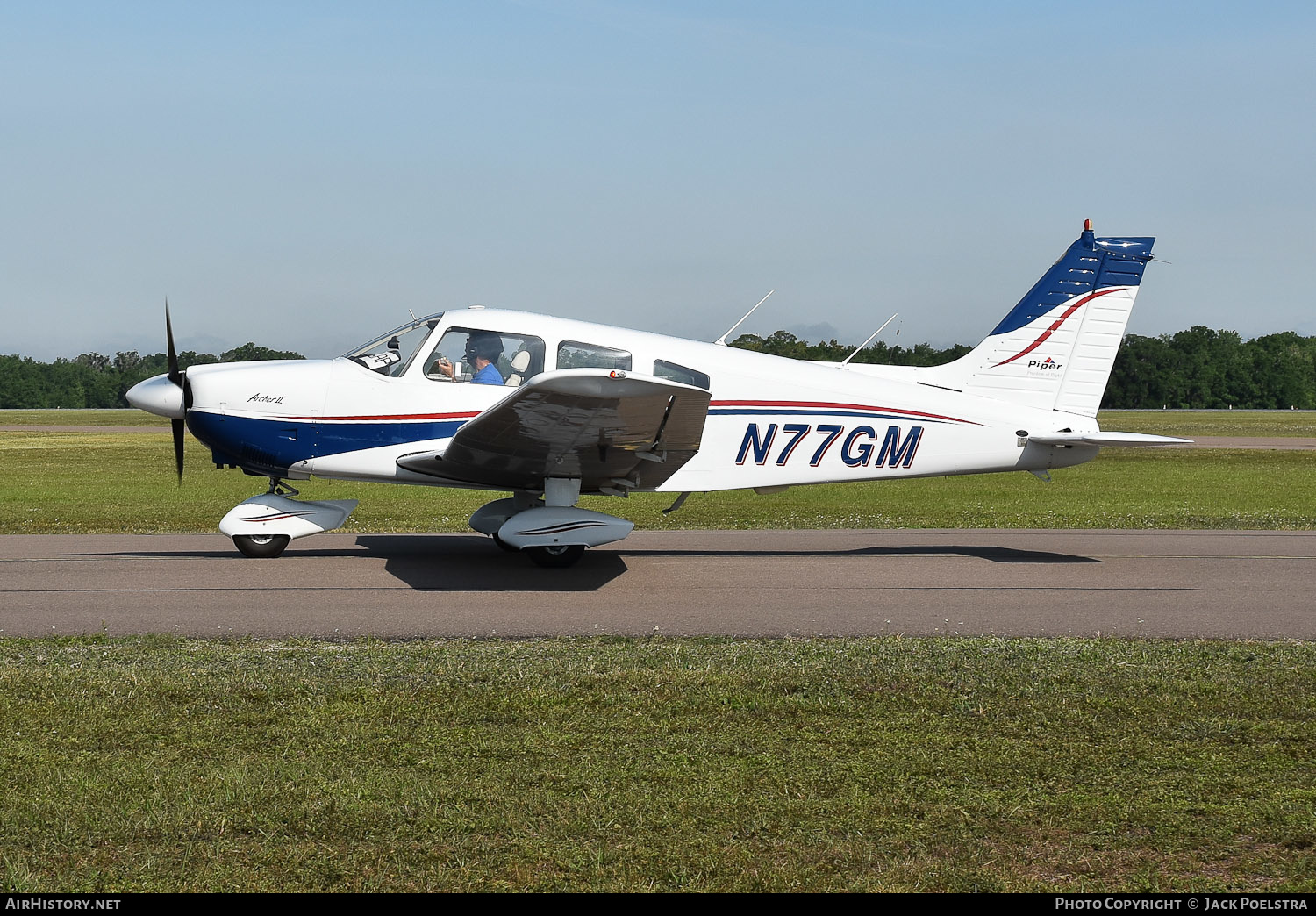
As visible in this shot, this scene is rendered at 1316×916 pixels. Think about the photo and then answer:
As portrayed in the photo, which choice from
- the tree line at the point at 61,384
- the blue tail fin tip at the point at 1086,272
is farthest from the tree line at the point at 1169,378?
the blue tail fin tip at the point at 1086,272

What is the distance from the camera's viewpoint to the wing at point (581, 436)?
8648 millimetres

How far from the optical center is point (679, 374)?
10852 mm

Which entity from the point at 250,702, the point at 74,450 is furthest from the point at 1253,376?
the point at 250,702

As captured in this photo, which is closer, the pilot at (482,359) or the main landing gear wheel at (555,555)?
the pilot at (482,359)

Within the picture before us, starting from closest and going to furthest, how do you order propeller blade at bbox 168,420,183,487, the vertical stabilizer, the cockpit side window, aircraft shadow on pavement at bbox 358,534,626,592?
aircraft shadow on pavement at bbox 358,534,626,592, the cockpit side window, propeller blade at bbox 168,420,183,487, the vertical stabilizer

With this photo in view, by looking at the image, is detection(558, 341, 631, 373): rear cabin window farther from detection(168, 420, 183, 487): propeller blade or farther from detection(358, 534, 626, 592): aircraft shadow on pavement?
detection(168, 420, 183, 487): propeller blade

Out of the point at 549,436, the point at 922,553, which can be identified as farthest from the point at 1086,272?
the point at 549,436

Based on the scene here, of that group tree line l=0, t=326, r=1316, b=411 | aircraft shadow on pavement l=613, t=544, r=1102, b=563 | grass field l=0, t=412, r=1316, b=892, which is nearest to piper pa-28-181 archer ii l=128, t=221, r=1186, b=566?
aircraft shadow on pavement l=613, t=544, r=1102, b=563

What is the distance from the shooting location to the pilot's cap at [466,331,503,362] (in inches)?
418

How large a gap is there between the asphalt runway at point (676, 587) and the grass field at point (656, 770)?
121cm

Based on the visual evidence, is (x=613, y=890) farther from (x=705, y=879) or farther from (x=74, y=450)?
(x=74, y=450)

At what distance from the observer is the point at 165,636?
24.1 feet

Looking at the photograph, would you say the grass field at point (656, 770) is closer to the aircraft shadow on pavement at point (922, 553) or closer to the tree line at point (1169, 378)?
the aircraft shadow on pavement at point (922, 553)

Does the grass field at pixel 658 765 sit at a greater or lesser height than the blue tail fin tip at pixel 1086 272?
lesser
